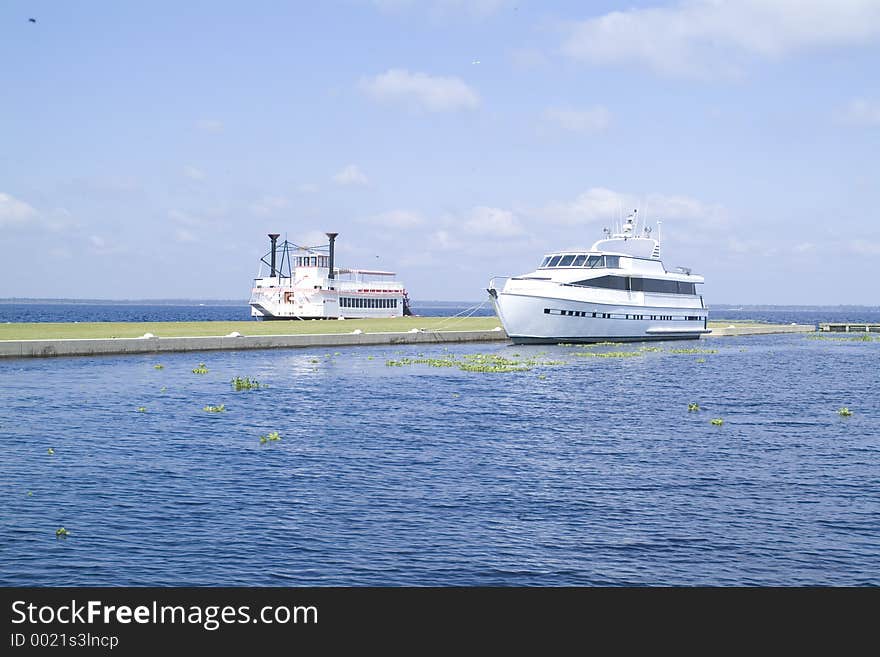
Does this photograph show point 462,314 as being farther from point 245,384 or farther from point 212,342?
point 245,384

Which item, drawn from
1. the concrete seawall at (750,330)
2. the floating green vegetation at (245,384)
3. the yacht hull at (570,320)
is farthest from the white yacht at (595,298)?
the floating green vegetation at (245,384)

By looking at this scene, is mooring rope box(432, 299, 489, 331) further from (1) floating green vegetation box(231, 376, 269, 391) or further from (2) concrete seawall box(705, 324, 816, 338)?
(1) floating green vegetation box(231, 376, 269, 391)

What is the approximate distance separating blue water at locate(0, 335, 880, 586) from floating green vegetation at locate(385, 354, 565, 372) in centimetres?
1131

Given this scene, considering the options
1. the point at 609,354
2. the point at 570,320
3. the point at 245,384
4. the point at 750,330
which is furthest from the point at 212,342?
the point at 750,330

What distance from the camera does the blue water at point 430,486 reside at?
14203mm

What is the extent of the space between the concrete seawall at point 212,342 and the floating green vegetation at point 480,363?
38.3 feet

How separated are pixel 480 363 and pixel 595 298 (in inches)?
946

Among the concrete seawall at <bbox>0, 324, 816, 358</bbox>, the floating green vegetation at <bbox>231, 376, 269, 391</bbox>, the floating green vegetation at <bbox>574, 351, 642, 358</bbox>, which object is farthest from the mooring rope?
the floating green vegetation at <bbox>231, 376, 269, 391</bbox>

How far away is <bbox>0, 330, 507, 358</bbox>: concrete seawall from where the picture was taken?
5047 centimetres

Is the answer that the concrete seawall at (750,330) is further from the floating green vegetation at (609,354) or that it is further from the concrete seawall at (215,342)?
the floating green vegetation at (609,354)

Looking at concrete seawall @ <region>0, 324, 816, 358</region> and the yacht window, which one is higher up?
Answer: the yacht window

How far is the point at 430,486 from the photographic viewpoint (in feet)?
65.2

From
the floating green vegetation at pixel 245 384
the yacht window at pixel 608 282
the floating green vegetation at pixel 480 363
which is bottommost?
the floating green vegetation at pixel 245 384
